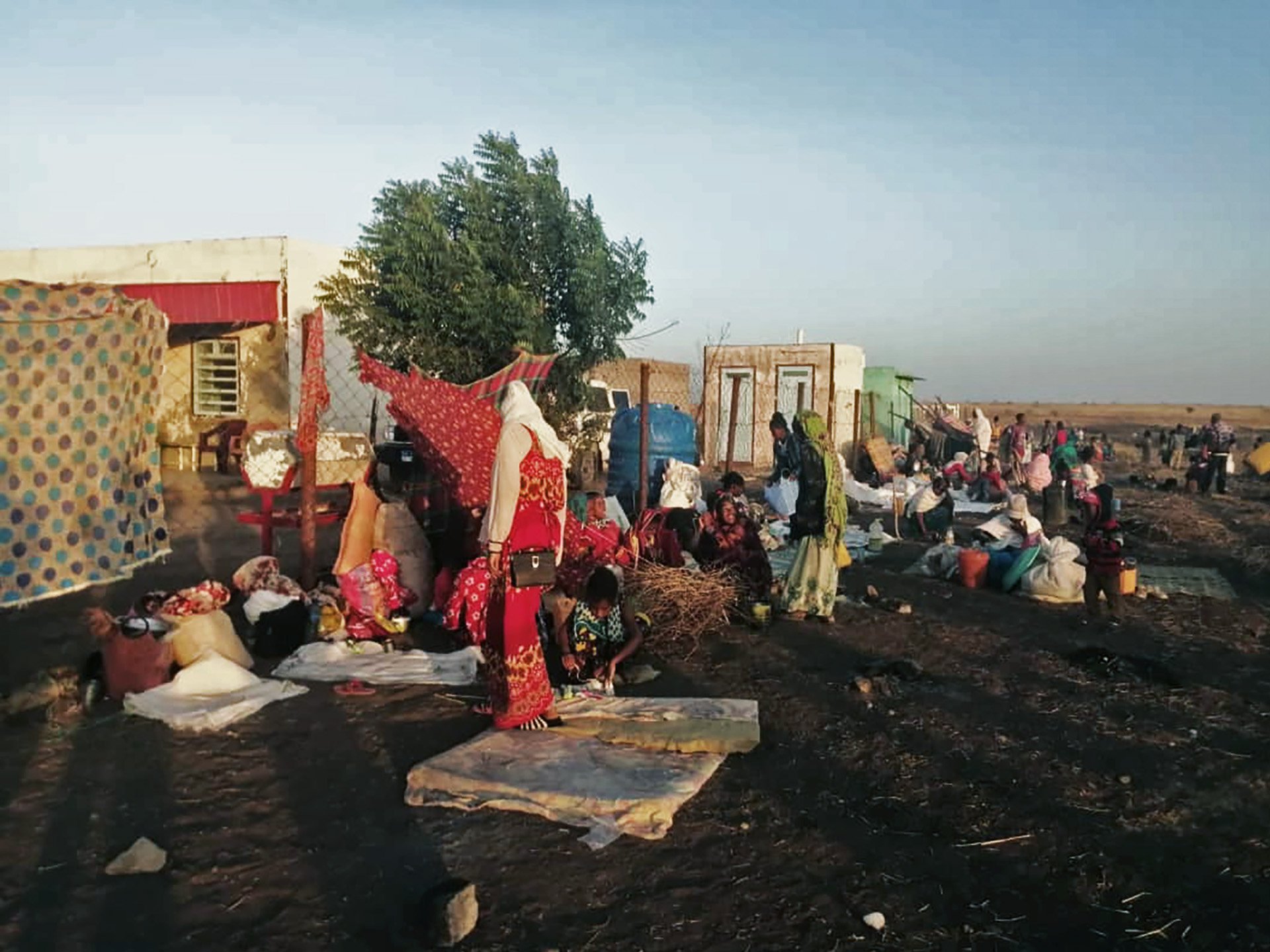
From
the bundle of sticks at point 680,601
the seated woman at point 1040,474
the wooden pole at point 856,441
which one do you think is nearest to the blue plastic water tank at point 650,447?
the bundle of sticks at point 680,601

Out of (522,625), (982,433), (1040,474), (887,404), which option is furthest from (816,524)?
(887,404)

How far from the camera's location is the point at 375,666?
5.70 metres

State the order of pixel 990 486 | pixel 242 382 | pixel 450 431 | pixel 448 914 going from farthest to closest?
pixel 242 382, pixel 990 486, pixel 450 431, pixel 448 914

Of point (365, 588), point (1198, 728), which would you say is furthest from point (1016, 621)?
point (365, 588)

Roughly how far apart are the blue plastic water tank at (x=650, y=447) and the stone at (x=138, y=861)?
22.1 ft

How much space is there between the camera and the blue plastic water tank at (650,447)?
1011 cm

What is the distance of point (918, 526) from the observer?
39.9ft

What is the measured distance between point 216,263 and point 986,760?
1431 centimetres

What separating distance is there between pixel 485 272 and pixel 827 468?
596 centimetres

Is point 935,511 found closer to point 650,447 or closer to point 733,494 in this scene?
point 650,447

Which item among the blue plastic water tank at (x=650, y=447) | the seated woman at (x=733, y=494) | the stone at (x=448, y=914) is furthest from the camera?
the blue plastic water tank at (x=650, y=447)

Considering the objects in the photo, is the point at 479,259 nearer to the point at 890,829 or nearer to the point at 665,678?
the point at 665,678

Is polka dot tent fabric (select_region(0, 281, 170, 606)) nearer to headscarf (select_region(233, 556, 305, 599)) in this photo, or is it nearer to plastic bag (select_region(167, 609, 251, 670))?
plastic bag (select_region(167, 609, 251, 670))

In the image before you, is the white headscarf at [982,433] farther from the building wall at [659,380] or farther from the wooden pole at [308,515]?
the wooden pole at [308,515]
